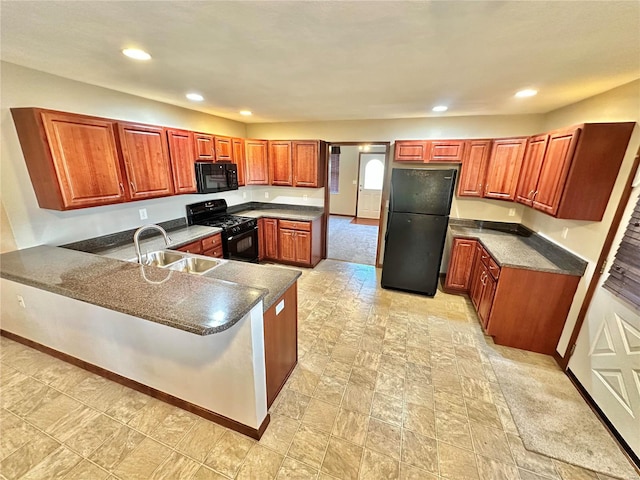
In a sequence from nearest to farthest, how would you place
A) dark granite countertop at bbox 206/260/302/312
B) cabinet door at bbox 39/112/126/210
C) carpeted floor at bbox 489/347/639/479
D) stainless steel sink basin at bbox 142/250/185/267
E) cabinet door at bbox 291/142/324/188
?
carpeted floor at bbox 489/347/639/479 → dark granite countertop at bbox 206/260/302/312 → cabinet door at bbox 39/112/126/210 → stainless steel sink basin at bbox 142/250/185/267 → cabinet door at bbox 291/142/324/188

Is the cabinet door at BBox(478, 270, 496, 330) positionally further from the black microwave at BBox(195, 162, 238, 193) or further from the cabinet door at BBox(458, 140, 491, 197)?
the black microwave at BBox(195, 162, 238, 193)

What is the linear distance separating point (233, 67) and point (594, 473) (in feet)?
11.6

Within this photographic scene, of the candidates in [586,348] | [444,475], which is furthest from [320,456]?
[586,348]

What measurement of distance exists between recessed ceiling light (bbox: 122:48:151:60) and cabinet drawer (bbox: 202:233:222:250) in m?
1.90

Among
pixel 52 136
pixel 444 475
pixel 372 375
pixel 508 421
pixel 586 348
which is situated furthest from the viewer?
pixel 372 375

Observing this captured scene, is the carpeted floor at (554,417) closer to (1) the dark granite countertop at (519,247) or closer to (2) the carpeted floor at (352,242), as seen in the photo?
(1) the dark granite countertop at (519,247)

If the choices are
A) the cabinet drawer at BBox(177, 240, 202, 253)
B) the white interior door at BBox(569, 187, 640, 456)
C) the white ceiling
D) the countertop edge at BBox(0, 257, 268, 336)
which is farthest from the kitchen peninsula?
the white interior door at BBox(569, 187, 640, 456)

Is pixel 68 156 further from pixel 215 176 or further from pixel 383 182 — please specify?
pixel 383 182

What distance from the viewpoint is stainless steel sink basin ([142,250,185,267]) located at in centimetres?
244

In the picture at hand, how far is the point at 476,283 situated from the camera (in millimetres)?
3291

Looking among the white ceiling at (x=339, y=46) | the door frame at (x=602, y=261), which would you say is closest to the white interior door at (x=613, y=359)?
the door frame at (x=602, y=261)

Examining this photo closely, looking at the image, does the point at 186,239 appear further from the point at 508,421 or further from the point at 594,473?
the point at 594,473

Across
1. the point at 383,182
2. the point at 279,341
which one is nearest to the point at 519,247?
the point at 383,182

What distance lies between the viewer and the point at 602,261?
2064 millimetres
